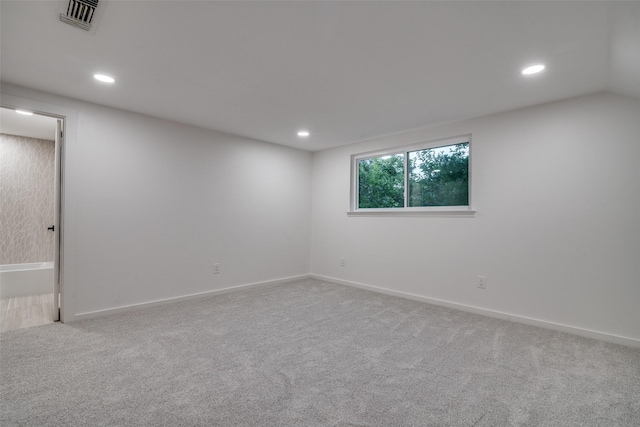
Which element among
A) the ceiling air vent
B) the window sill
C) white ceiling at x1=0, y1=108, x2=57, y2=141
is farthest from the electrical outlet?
white ceiling at x1=0, y1=108, x2=57, y2=141

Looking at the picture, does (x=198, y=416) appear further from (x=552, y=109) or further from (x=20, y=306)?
(x=552, y=109)

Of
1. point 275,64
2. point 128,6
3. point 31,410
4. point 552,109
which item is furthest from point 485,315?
point 128,6

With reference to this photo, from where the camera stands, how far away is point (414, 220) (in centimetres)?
398

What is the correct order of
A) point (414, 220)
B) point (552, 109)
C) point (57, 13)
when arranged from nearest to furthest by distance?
point (57, 13) < point (552, 109) < point (414, 220)

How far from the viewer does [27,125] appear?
3973 mm

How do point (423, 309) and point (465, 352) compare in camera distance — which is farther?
point (423, 309)

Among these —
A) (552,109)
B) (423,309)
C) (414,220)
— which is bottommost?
(423,309)

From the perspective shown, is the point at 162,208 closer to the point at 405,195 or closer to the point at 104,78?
the point at 104,78

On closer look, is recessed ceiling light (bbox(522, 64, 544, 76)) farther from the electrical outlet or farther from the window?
the electrical outlet

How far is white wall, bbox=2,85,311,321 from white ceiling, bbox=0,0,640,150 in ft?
1.33

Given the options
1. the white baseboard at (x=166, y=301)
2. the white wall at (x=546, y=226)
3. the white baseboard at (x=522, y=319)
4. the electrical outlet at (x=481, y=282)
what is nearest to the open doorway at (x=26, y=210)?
the white baseboard at (x=166, y=301)

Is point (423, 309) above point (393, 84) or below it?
below

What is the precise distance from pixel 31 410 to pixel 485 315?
3.77 meters

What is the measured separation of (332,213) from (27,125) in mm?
4316
